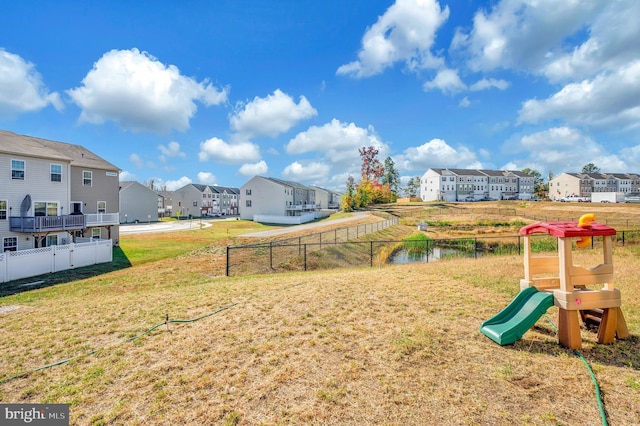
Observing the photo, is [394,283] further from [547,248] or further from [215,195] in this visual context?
[215,195]

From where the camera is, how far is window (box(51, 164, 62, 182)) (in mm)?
20191

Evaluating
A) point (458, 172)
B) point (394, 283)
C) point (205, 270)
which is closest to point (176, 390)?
point (394, 283)

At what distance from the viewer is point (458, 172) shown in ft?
274

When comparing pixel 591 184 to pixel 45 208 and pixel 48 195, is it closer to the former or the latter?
pixel 48 195

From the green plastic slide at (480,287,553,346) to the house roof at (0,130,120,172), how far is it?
84.6 feet

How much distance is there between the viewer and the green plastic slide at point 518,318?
212 inches

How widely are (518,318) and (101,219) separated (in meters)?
27.6

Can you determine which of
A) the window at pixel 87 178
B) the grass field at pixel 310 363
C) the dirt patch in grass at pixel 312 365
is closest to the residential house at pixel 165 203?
the window at pixel 87 178

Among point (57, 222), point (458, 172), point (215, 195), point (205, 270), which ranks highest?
point (458, 172)

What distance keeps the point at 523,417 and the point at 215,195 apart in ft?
266

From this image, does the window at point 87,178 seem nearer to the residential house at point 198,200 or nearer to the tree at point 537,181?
the residential house at point 198,200

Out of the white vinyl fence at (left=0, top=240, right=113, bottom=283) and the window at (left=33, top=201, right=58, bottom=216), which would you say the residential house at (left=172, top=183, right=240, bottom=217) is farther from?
the white vinyl fence at (left=0, top=240, right=113, bottom=283)

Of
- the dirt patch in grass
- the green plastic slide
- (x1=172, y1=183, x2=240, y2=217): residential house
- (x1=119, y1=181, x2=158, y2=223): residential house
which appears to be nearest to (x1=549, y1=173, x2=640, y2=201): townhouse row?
(x1=172, y1=183, x2=240, y2=217): residential house

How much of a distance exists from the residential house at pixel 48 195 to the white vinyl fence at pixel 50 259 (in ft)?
10.1
